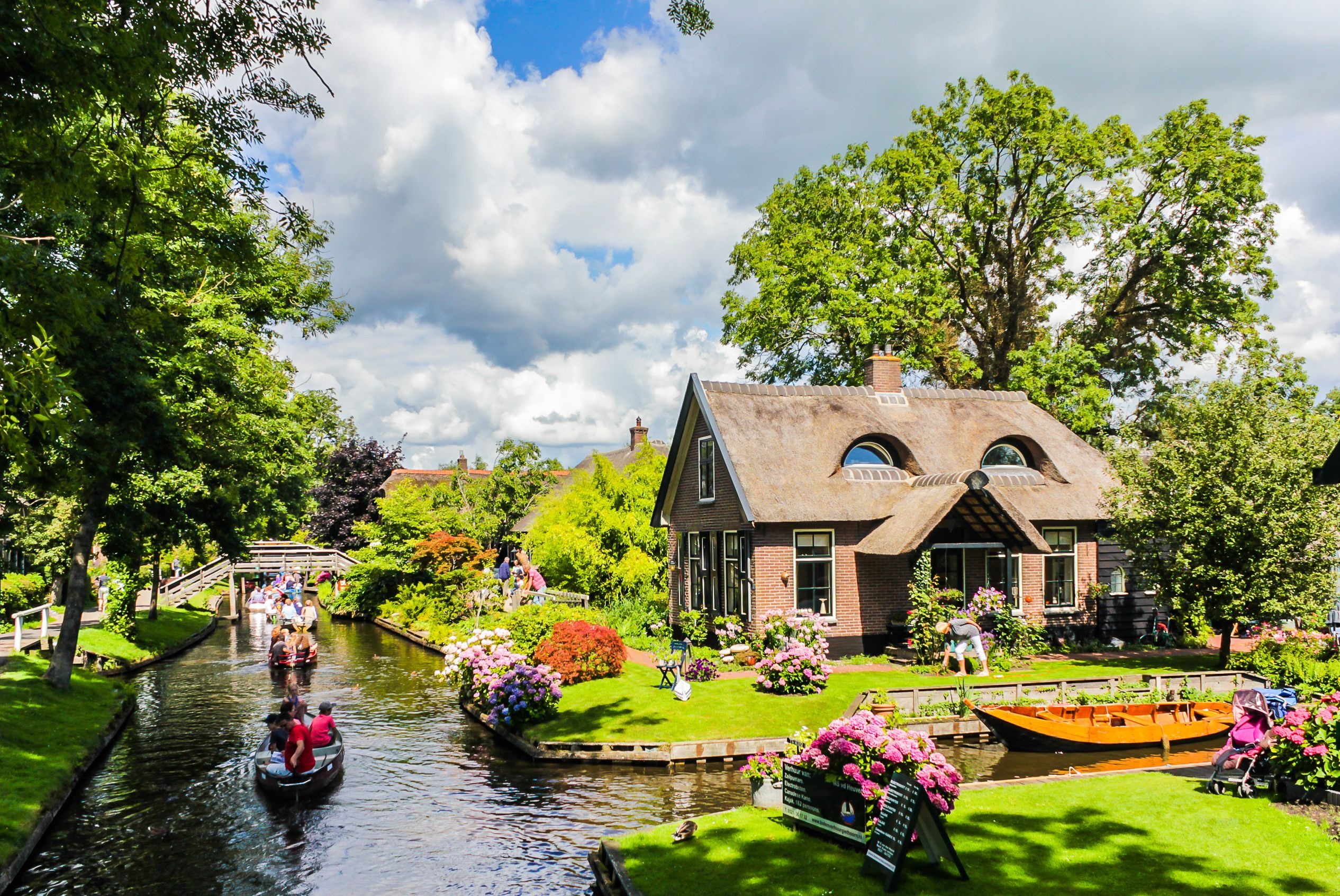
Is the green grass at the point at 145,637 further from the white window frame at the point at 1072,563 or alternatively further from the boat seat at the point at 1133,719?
the white window frame at the point at 1072,563

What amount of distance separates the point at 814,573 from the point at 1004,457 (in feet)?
25.7

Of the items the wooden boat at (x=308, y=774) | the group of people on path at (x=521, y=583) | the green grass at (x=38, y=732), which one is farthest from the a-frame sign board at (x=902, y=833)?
the group of people on path at (x=521, y=583)

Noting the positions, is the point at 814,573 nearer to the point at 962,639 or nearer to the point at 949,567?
the point at 949,567

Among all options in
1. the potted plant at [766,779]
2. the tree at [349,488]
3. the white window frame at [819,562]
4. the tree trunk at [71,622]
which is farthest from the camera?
the tree at [349,488]

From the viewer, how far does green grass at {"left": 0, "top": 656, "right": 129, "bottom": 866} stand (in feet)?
41.3

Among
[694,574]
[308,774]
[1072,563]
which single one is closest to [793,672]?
[694,574]

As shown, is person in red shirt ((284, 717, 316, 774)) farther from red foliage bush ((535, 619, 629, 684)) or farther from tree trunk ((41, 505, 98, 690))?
tree trunk ((41, 505, 98, 690))

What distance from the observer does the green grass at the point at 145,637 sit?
86.8 ft

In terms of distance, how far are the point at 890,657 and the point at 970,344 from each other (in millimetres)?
18700

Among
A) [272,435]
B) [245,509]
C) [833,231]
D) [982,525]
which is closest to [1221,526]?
[982,525]

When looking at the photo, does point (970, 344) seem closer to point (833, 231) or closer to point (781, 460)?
point (833, 231)

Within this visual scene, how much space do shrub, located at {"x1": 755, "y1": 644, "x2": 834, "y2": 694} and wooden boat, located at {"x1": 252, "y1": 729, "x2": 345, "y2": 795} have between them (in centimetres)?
866

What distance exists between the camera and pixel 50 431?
798cm

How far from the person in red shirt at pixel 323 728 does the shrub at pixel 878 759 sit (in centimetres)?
998
